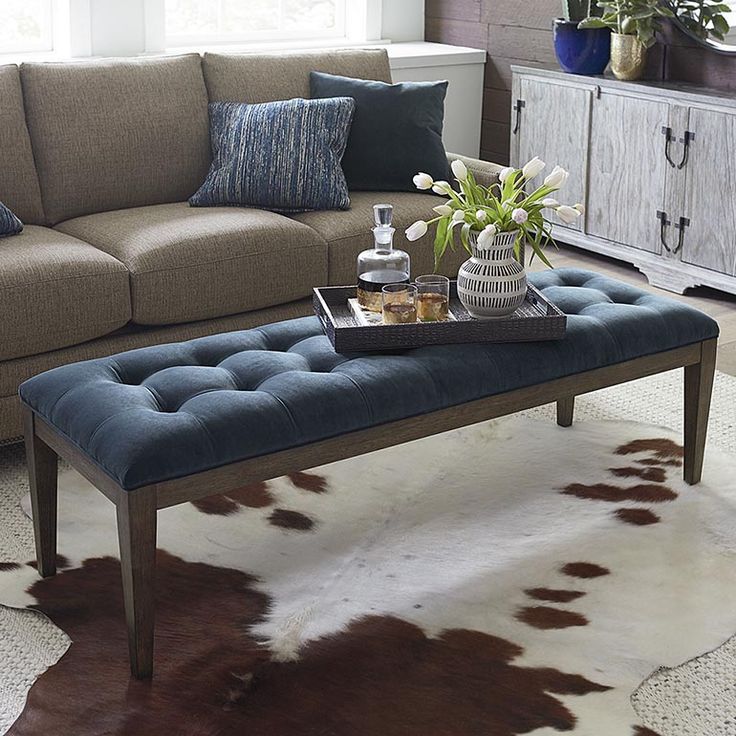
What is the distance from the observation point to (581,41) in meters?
4.64

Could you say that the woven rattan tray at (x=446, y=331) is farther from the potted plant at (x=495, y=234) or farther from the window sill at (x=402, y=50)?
the window sill at (x=402, y=50)

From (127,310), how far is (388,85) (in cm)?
133

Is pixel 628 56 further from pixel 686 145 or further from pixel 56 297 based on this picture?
pixel 56 297

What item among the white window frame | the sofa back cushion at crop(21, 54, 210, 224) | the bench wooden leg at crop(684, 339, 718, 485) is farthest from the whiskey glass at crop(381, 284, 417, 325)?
the white window frame

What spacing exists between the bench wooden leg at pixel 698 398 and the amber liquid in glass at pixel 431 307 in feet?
2.12

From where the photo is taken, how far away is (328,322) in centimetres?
253

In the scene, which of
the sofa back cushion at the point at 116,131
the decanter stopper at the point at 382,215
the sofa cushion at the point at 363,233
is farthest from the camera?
the sofa back cushion at the point at 116,131

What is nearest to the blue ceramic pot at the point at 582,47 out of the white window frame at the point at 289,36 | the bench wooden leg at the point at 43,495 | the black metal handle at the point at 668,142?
the black metal handle at the point at 668,142

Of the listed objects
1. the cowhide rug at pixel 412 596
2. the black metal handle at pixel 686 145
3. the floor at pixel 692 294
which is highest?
the black metal handle at pixel 686 145

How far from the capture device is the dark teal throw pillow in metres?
3.81

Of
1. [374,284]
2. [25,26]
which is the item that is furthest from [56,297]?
[25,26]

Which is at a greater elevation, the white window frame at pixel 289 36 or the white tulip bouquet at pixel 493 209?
the white window frame at pixel 289 36

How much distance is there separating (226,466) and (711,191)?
2.69 meters

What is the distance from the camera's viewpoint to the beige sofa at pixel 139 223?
9.72ft
